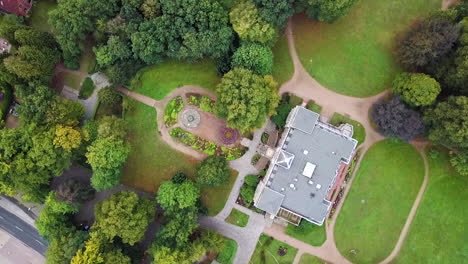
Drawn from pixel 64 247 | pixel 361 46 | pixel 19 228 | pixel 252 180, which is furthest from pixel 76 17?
pixel 361 46

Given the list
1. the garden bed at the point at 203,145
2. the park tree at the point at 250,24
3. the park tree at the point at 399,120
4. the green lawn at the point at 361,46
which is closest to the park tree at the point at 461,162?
Result: the park tree at the point at 399,120

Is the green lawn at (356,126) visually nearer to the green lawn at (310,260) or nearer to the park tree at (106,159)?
the green lawn at (310,260)

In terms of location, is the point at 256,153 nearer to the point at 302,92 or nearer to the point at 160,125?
the point at 302,92

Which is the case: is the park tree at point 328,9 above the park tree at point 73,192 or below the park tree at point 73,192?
above

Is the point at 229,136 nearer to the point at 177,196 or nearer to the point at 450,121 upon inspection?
the point at 177,196

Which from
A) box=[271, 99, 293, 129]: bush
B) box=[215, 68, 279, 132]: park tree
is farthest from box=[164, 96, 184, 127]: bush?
box=[271, 99, 293, 129]: bush

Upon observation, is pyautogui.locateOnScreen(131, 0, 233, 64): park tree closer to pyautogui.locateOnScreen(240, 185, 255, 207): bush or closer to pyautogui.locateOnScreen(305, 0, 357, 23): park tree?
pyautogui.locateOnScreen(305, 0, 357, 23): park tree
